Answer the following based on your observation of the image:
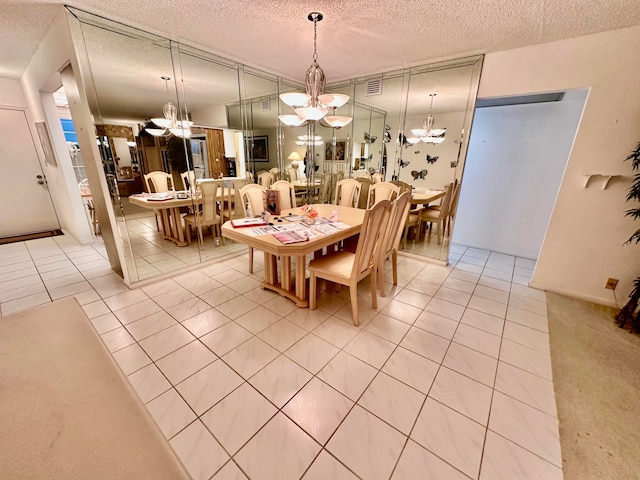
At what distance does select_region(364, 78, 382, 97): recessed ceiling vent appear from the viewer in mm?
3662

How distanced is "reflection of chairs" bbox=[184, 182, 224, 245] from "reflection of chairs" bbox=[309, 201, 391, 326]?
76.1 inches

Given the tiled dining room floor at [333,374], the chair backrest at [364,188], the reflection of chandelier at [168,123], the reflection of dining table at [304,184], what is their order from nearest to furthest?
the tiled dining room floor at [333,374], the reflection of chandelier at [168,123], the chair backrest at [364,188], the reflection of dining table at [304,184]

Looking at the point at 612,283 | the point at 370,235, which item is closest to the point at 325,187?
the point at 370,235

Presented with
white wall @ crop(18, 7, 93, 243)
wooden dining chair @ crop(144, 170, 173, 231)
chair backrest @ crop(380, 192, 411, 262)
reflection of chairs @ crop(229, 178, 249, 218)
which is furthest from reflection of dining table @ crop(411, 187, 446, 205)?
white wall @ crop(18, 7, 93, 243)

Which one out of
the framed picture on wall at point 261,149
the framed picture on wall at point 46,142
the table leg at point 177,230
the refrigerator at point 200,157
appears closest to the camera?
the refrigerator at point 200,157

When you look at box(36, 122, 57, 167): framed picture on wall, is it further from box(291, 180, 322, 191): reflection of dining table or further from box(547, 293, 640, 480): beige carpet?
box(547, 293, 640, 480): beige carpet

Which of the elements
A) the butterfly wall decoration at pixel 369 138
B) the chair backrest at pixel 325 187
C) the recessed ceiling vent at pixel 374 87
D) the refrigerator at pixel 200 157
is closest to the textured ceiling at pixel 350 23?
the recessed ceiling vent at pixel 374 87

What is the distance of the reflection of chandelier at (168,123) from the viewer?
2807 millimetres

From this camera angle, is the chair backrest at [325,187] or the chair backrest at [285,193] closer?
the chair backrest at [285,193]

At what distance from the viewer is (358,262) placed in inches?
82.3

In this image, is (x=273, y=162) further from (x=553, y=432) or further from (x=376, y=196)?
(x=553, y=432)

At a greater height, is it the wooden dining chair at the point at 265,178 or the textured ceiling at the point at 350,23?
the textured ceiling at the point at 350,23

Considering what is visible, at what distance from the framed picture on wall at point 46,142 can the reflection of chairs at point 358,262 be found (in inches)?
170

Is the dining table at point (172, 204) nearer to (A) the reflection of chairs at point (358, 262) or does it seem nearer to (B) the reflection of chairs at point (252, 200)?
(B) the reflection of chairs at point (252, 200)
